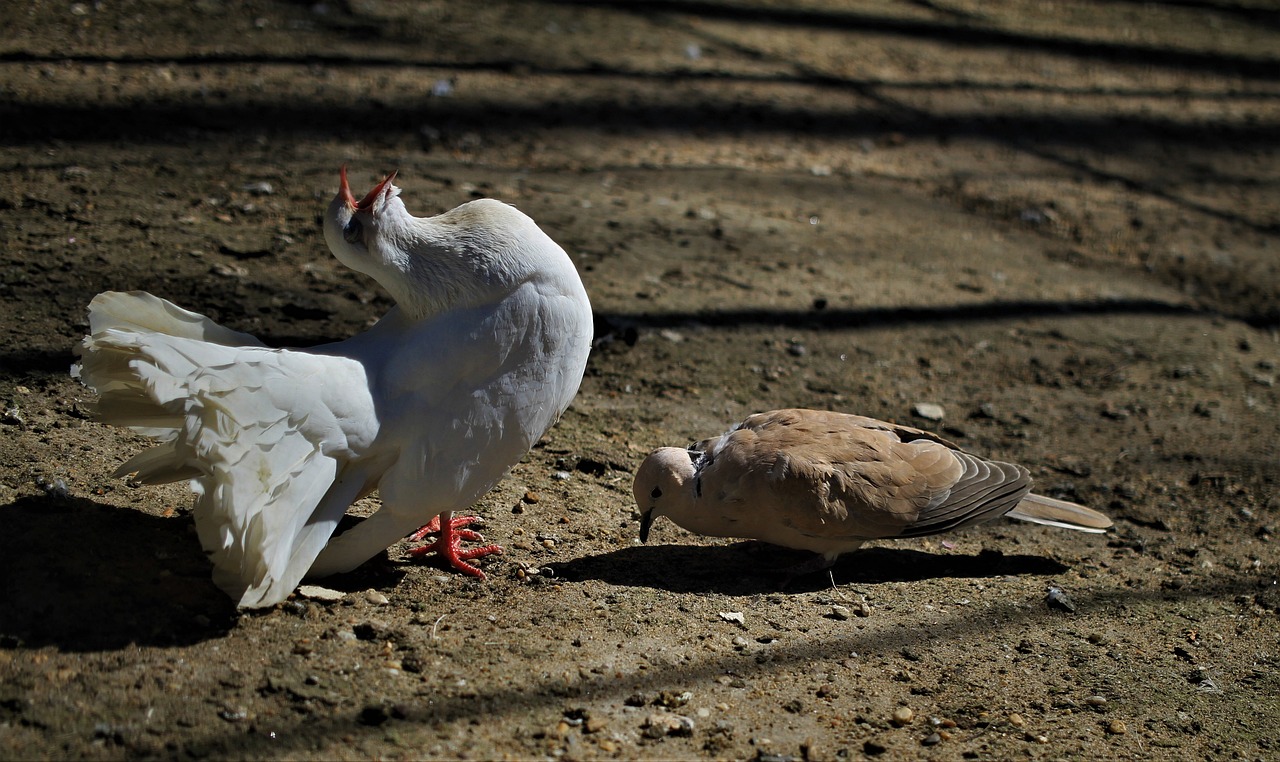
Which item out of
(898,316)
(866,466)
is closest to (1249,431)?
(898,316)

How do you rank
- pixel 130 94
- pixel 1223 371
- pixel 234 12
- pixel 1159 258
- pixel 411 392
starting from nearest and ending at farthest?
pixel 411 392 → pixel 1223 371 → pixel 130 94 → pixel 1159 258 → pixel 234 12

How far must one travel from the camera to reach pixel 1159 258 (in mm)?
6715

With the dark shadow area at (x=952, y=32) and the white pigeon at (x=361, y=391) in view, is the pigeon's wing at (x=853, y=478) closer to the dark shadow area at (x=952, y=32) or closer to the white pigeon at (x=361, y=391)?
the white pigeon at (x=361, y=391)

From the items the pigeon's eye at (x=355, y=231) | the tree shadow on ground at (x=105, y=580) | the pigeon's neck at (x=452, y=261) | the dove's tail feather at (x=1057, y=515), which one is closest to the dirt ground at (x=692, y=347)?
the tree shadow on ground at (x=105, y=580)

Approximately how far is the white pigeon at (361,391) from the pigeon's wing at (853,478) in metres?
0.73

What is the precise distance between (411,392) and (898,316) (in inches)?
128

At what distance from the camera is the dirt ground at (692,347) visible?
8.90 ft

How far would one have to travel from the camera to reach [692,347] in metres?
4.93

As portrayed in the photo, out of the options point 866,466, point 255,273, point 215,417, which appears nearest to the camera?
point 215,417

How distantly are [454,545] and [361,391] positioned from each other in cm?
71

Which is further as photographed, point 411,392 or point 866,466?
point 866,466

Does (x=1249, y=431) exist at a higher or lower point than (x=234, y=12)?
lower

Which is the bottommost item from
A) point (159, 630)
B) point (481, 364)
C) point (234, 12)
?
point (159, 630)

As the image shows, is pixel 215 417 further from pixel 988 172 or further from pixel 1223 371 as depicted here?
pixel 988 172
